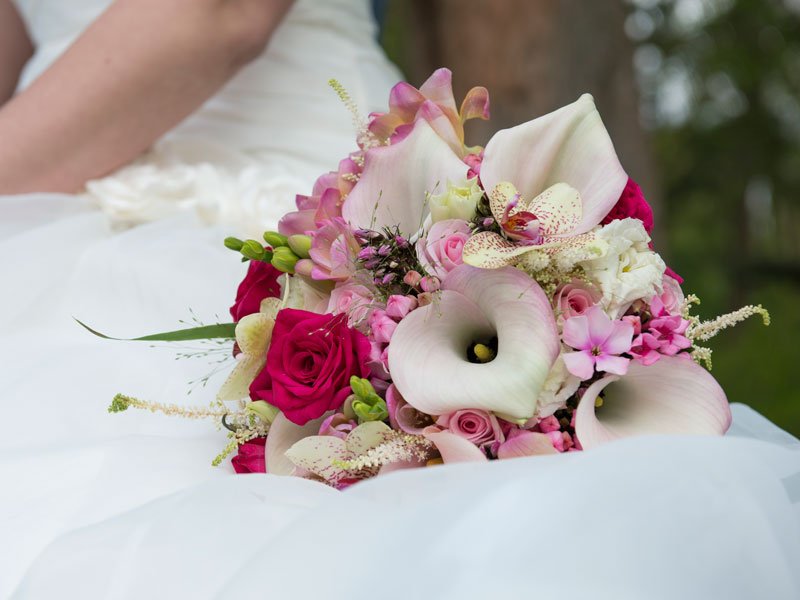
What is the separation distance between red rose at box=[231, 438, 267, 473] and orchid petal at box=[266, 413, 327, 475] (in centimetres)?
1

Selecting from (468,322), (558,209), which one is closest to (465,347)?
(468,322)

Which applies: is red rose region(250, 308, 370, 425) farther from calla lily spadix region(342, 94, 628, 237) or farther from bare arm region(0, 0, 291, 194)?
bare arm region(0, 0, 291, 194)

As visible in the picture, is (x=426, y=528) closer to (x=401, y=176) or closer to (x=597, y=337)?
(x=597, y=337)

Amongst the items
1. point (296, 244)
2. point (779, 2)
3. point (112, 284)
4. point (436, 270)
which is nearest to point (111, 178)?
point (112, 284)

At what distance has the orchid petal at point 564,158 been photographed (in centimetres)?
64

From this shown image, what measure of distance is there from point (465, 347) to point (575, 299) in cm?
9

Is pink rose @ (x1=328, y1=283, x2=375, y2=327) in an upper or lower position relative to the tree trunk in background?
upper

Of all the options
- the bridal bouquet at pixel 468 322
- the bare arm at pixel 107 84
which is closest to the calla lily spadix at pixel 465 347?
the bridal bouquet at pixel 468 322

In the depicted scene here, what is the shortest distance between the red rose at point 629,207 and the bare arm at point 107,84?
2.11 ft

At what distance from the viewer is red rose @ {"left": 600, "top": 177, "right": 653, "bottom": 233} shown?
67 centimetres

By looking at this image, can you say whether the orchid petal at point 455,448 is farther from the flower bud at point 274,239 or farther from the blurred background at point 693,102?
the blurred background at point 693,102

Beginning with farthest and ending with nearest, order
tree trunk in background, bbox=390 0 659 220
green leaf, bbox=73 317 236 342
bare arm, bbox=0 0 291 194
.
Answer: tree trunk in background, bbox=390 0 659 220 → bare arm, bbox=0 0 291 194 → green leaf, bbox=73 317 236 342

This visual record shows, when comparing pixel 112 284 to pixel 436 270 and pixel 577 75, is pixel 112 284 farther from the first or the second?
pixel 577 75

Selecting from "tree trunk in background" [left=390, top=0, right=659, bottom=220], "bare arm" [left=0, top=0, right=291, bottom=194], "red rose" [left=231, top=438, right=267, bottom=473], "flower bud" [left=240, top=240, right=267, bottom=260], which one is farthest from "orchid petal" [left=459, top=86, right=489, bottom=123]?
"tree trunk in background" [left=390, top=0, right=659, bottom=220]
